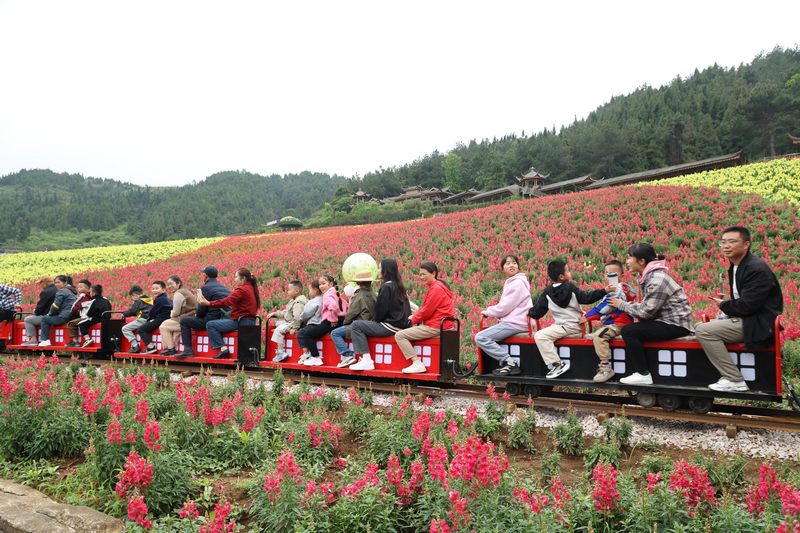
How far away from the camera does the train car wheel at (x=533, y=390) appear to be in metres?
7.39

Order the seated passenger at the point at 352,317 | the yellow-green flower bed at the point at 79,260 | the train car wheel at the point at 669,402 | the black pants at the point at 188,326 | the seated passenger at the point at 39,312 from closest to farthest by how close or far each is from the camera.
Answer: the train car wheel at the point at 669,402, the seated passenger at the point at 352,317, the black pants at the point at 188,326, the seated passenger at the point at 39,312, the yellow-green flower bed at the point at 79,260

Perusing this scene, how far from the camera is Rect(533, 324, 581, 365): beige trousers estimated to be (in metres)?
6.96

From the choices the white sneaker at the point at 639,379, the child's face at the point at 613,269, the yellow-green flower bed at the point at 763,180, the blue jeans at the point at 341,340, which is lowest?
the white sneaker at the point at 639,379

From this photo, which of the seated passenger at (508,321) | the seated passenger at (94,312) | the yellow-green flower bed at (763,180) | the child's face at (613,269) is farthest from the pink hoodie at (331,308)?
the yellow-green flower bed at (763,180)

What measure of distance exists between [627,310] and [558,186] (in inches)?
2384

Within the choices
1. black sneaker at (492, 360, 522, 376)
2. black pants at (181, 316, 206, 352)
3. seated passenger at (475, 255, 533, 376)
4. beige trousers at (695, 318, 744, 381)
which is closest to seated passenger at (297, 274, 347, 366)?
black pants at (181, 316, 206, 352)

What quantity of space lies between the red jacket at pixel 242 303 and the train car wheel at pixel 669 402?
22.8 ft

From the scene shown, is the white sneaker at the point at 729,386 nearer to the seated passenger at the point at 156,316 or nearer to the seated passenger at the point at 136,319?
the seated passenger at the point at 156,316

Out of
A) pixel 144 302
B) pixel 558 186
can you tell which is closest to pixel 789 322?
pixel 144 302

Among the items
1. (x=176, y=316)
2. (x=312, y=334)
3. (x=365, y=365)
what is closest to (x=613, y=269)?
(x=365, y=365)

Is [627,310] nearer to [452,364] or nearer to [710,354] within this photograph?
[710,354]

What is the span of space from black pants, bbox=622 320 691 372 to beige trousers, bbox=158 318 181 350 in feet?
27.6

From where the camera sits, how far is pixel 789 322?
9852mm

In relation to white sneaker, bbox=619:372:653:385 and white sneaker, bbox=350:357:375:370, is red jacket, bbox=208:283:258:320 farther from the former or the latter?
white sneaker, bbox=619:372:653:385
